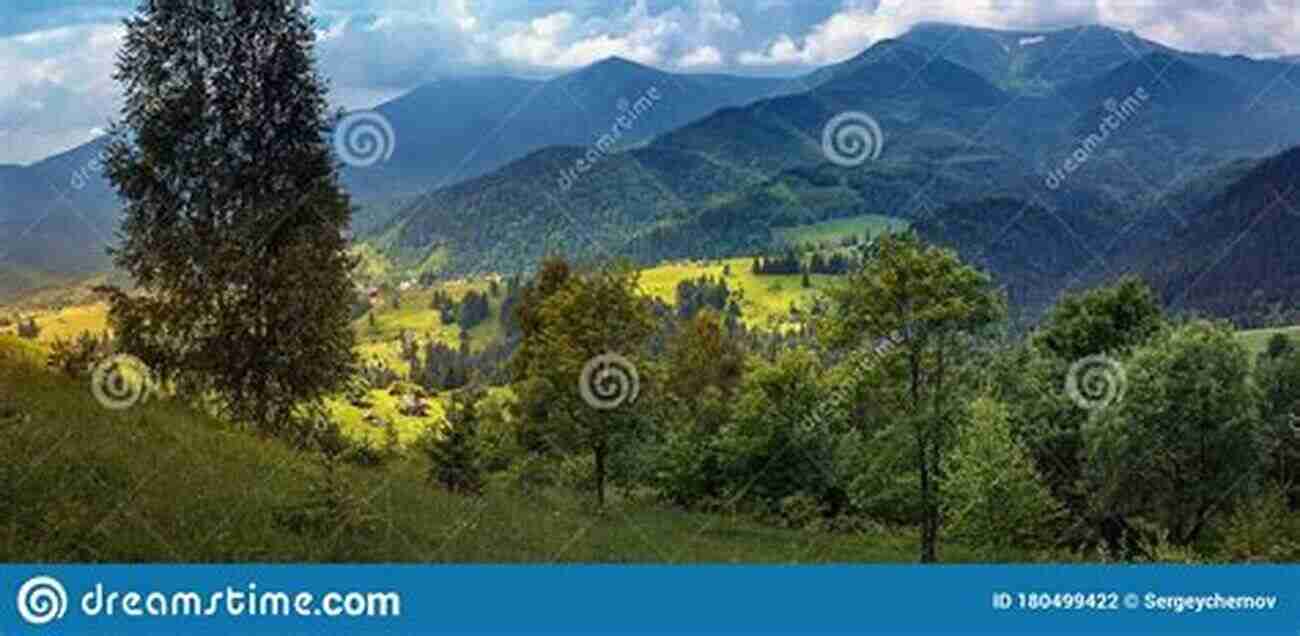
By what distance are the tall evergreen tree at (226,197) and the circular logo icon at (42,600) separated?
15.5 m

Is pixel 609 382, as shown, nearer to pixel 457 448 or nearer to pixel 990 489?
pixel 457 448

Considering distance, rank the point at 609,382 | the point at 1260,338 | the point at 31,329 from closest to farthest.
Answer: the point at 609,382
the point at 31,329
the point at 1260,338

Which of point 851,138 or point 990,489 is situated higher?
point 851,138

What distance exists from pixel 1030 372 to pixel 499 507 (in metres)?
33.1

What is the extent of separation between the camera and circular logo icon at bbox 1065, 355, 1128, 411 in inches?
1716

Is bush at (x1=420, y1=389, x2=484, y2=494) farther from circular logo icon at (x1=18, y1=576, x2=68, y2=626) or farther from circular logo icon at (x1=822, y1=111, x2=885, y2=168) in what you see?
circular logo icon at (x1=18, y1=576, x2=68, y2=626)

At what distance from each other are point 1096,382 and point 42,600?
44095 mm

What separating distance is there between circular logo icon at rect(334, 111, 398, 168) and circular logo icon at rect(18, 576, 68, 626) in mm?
13477

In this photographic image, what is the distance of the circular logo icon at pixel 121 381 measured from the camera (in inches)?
976

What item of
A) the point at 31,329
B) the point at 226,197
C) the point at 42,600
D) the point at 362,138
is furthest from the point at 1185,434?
the point at 31,329

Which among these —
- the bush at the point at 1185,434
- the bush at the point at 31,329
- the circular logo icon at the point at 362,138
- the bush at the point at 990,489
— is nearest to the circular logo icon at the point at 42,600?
the circular logo icon at the point at 362,138

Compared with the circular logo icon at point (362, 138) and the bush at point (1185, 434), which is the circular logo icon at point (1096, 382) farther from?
the circular logo icon at point (362, 138)

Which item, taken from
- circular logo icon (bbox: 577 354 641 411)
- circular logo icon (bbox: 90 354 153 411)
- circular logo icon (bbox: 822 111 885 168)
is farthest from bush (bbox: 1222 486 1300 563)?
circular logo icon (bbox: 577 354 641 411)

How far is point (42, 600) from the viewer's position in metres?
13.8
